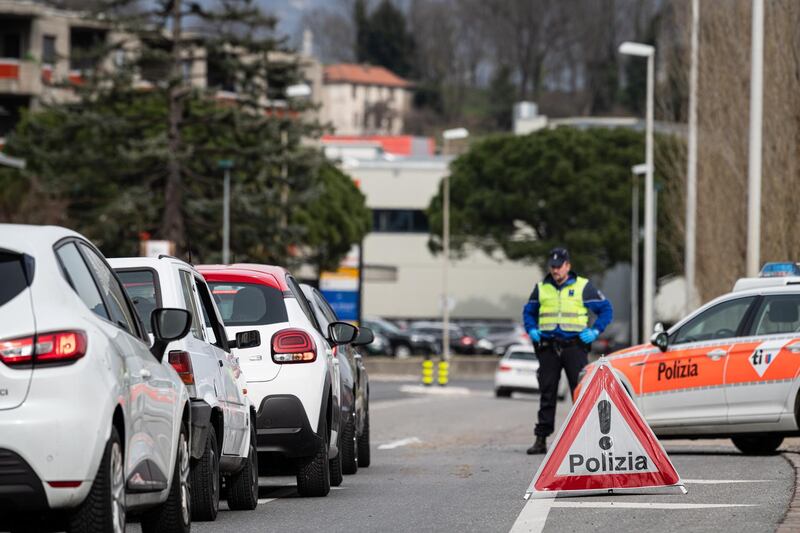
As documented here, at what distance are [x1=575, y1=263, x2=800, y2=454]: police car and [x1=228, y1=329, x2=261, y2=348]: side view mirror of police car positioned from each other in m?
A: 4.41

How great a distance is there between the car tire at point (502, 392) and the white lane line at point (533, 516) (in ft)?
112

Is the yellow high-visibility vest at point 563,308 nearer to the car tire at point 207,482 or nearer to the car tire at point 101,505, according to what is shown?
the car tire at point 207,482

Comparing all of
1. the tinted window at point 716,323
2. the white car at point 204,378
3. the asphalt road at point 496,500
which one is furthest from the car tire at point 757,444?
the white car at point 204,378

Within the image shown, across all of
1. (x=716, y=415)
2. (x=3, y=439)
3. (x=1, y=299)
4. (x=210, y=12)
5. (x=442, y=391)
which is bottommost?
(x=442, y=391)

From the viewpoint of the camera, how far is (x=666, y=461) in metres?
11.9

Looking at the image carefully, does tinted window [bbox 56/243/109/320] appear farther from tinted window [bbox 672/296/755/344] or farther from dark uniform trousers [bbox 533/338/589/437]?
tinted window [bbox 672/296/755/344]

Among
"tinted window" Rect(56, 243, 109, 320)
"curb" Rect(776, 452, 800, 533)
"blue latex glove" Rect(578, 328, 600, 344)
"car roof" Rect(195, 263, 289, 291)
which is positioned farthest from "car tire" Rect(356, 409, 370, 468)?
"tinted window" Rect(56, 243, 109, 320)

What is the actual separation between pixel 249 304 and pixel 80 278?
5007mm

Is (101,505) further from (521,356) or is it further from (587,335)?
(521,356)

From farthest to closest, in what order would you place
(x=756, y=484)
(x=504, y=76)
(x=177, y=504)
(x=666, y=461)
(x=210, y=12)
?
(x=504, y=76), (x=210, y=12), (x=756, y=484), (x=666, y=461), (x=177, y=504)

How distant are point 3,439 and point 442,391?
42836mm

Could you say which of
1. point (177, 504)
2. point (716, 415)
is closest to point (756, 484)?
point (716, 415)

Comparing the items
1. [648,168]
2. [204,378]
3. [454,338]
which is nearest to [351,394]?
[204,378]

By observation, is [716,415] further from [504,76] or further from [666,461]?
[504,76]
